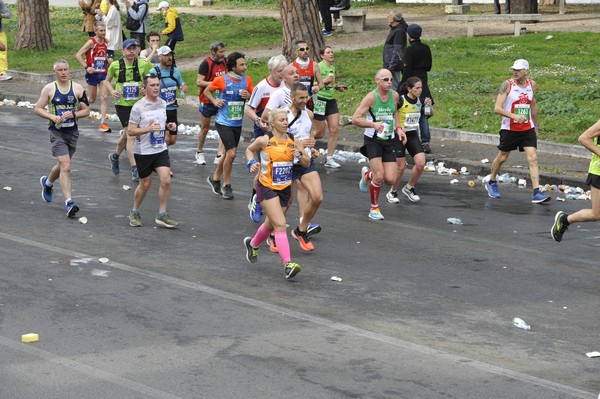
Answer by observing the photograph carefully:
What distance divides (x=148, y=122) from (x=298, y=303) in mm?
3635

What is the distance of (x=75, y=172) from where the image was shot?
51.5 ft

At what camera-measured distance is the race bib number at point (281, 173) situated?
422 inches

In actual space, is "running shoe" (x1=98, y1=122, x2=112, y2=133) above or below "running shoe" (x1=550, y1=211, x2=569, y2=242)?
below

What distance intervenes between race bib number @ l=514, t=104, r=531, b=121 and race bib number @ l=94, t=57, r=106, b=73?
27.4ft

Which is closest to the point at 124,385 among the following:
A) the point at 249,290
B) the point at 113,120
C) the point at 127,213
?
the point at 249,290

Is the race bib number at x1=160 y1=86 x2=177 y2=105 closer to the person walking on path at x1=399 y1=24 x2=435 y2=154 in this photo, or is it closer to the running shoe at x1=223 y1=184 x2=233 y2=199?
the running shoe at x1=223 y1=184 x2=233 y2=199

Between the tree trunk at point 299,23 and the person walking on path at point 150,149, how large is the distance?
452 inches

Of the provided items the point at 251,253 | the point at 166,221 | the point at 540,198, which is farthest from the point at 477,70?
the point at 251,253

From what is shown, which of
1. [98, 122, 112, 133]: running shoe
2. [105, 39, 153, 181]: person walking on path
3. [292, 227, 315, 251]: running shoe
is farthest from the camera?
[98, 122, 112, 133]: running shoe

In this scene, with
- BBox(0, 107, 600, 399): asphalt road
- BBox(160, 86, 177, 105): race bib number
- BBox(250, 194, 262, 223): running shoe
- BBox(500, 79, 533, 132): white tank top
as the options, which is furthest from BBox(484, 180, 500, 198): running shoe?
BBox(160, 86, 177, 105): race bib number

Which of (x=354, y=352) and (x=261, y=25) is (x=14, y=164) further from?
(x=261, y=25)

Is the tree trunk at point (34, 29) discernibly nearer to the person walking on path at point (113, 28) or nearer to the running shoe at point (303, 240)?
the person walking on path at point (113, 28)

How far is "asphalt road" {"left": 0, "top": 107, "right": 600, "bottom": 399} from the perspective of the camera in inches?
299

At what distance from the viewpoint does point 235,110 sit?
46.9ft
